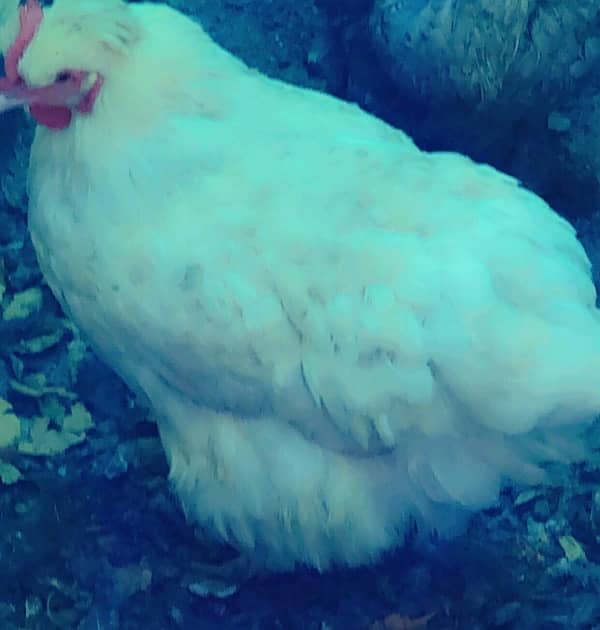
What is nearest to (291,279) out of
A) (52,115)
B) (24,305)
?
(52,115)

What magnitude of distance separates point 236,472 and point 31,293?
915 millimetres

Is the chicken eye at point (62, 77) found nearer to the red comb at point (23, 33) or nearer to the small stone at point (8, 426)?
the red comb at point (23, 33)

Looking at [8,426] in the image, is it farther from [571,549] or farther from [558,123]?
[558,123]

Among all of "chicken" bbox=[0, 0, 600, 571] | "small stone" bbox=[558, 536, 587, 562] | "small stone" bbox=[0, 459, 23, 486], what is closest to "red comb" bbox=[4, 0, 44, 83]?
"chicken" bbox=[0, 0, 600, 571]

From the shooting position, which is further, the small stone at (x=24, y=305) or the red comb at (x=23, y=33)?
the small stone at (x=24, y=305)

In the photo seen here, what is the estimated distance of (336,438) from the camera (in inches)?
58.6

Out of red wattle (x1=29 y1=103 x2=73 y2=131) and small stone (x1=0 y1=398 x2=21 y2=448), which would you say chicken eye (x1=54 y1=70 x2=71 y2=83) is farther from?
small stone (x1=0 y1=398 x2=21 y2=448)

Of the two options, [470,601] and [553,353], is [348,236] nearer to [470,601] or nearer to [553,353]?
[553,353]

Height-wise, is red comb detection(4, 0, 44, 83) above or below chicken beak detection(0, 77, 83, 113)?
above

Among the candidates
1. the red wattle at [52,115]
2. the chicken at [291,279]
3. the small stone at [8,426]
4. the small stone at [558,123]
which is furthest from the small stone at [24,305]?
the small stone at [558,123]

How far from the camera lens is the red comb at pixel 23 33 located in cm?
140

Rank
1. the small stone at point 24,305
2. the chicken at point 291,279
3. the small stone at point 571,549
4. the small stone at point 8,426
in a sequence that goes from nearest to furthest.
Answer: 1. the chicken at point 291,279
2. the small stone at point 571,549
3. the small stone at point 8,426
4. the small stone at point 24,305

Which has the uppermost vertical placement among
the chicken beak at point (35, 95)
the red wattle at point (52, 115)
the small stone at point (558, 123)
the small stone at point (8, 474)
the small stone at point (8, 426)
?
the chicken beak at point (35, 95)

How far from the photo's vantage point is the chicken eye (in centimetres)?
142
